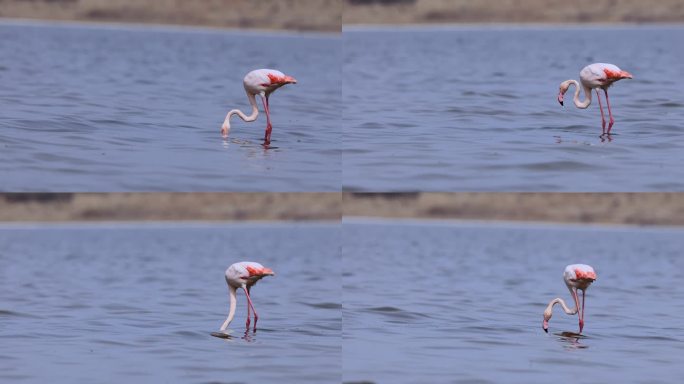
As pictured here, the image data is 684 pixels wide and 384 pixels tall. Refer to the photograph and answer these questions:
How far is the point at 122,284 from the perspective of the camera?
46.7 ft

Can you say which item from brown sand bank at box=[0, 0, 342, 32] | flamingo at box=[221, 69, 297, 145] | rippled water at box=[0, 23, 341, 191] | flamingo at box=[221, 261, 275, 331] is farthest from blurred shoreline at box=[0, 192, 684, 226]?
flamingo at box=[221, 261, 275, 331]

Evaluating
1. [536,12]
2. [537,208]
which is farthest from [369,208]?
[536,12]

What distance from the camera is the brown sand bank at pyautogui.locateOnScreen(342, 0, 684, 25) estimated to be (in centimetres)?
2253

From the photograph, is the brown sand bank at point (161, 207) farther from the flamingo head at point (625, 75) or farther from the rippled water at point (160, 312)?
the flamingo head at point (625, 75)

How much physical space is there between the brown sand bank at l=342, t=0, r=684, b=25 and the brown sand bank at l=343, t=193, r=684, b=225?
3205mm

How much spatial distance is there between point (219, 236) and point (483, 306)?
1043cm

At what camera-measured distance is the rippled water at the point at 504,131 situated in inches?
347

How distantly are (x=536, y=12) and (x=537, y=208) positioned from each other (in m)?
4.91

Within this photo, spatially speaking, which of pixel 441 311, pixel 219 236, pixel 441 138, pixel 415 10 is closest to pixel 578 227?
pixel 415 10

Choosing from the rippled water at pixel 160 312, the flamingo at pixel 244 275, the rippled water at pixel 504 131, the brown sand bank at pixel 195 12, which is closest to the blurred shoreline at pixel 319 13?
the brown sand bank at pixel 195 12

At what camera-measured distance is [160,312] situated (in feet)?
36.0

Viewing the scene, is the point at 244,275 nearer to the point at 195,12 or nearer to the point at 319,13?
the point at 319,13

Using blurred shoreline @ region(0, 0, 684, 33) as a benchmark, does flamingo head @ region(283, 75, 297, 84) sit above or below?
below

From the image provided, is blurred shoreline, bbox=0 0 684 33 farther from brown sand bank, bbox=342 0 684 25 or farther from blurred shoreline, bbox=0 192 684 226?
blurred shoreline, bbox=0 192 684 226
